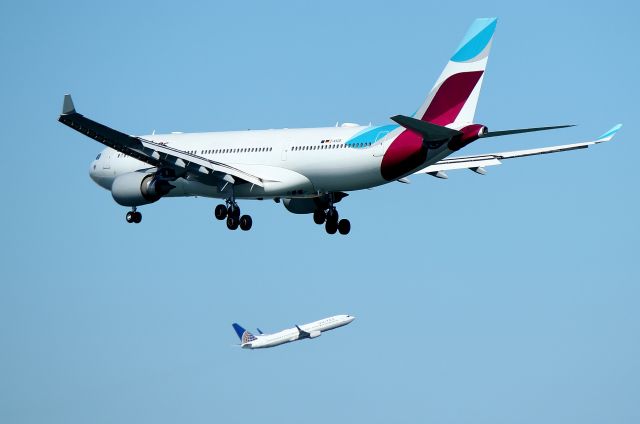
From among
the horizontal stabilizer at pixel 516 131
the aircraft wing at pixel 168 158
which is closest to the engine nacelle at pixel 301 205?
the aircraft wing at pixel 168 158

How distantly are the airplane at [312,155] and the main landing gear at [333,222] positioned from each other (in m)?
0.06

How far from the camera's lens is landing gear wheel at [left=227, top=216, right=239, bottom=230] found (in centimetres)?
7425

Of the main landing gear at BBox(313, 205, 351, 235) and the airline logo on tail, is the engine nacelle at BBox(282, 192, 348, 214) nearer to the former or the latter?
the main landing gear at BBox(313, 205, 351, 235)

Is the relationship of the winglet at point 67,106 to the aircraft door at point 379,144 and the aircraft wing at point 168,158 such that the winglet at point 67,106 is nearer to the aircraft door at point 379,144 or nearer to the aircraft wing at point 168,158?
the aircraft wing at point 168,158

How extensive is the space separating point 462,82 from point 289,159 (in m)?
10.3

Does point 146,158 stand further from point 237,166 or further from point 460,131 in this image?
point 460,131

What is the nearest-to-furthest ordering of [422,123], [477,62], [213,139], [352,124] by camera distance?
1. [422,123]
2. [477,62]
3. [352,124]
4. [213,139]

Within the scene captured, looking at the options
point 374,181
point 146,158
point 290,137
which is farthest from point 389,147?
point 146,158

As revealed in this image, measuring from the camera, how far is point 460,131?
65.9 meters

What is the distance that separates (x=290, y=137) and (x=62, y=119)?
12377 mm

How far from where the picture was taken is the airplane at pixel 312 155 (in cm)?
6775

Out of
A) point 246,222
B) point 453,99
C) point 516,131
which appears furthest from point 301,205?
point 516,131

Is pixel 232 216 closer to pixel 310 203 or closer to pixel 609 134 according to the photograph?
pixel 310 203

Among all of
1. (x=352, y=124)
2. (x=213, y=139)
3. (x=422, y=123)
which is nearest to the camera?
(x=422, y=123)
